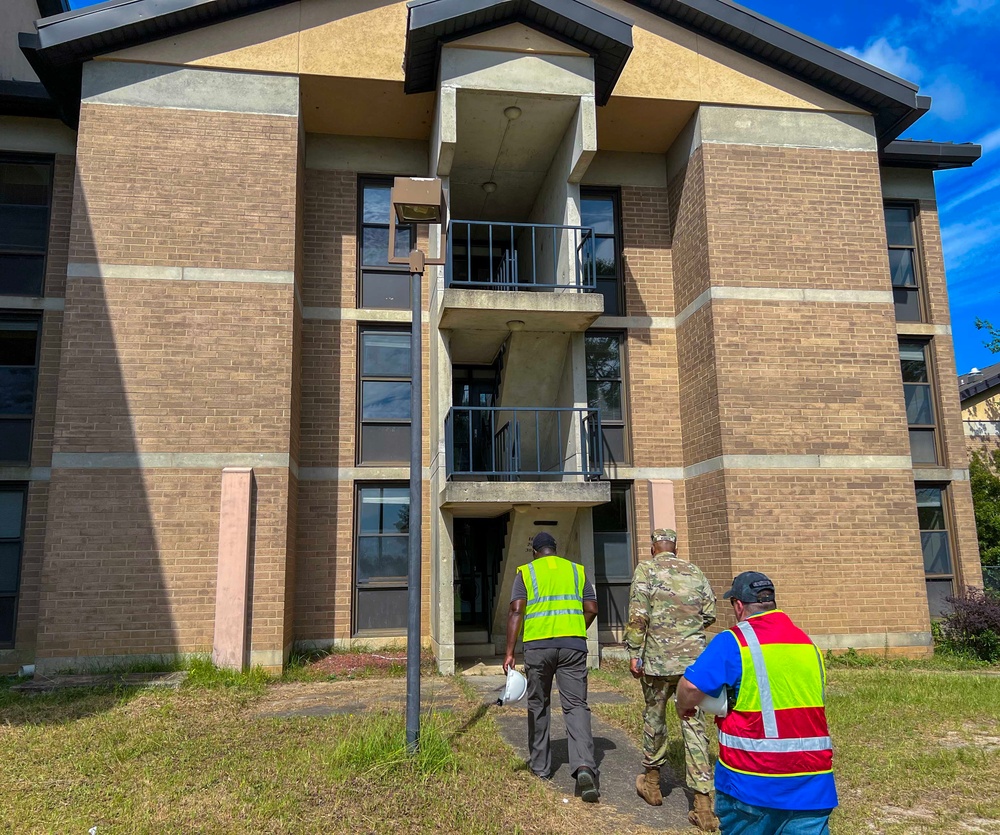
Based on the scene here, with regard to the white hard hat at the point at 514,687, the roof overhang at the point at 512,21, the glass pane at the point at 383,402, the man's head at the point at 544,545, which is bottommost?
the white hard hat at the point at 514,687

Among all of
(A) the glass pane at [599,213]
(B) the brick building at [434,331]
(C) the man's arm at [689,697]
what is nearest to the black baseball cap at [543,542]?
(C) the man's arm at [689,697]

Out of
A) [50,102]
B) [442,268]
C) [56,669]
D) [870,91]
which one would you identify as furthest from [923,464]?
[50,102]

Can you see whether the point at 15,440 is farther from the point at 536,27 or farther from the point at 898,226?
the point at 898,226

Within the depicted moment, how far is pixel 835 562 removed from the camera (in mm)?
11906

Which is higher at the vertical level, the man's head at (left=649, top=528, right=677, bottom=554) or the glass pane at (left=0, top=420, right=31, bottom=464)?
the glass pane at (left=0, top=420, right=31, bottom=464)

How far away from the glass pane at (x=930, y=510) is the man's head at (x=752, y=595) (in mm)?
12421

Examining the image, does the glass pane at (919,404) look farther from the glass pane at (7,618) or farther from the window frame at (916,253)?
the glass pane at (7,618)

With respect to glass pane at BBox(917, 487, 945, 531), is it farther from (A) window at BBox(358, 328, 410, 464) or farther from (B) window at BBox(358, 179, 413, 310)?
(B) window at BBox(358, 179, 413, 310)

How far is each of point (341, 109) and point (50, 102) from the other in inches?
185

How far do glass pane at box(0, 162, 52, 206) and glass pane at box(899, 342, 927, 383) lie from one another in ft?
52.7

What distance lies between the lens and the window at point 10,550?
1166cm

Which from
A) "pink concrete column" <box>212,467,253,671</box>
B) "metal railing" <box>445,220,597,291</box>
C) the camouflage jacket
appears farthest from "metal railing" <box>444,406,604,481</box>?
the camouflage jacket

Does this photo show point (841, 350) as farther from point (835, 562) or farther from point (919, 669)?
point (919, 669)

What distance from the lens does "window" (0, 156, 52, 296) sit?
12.7 meters
